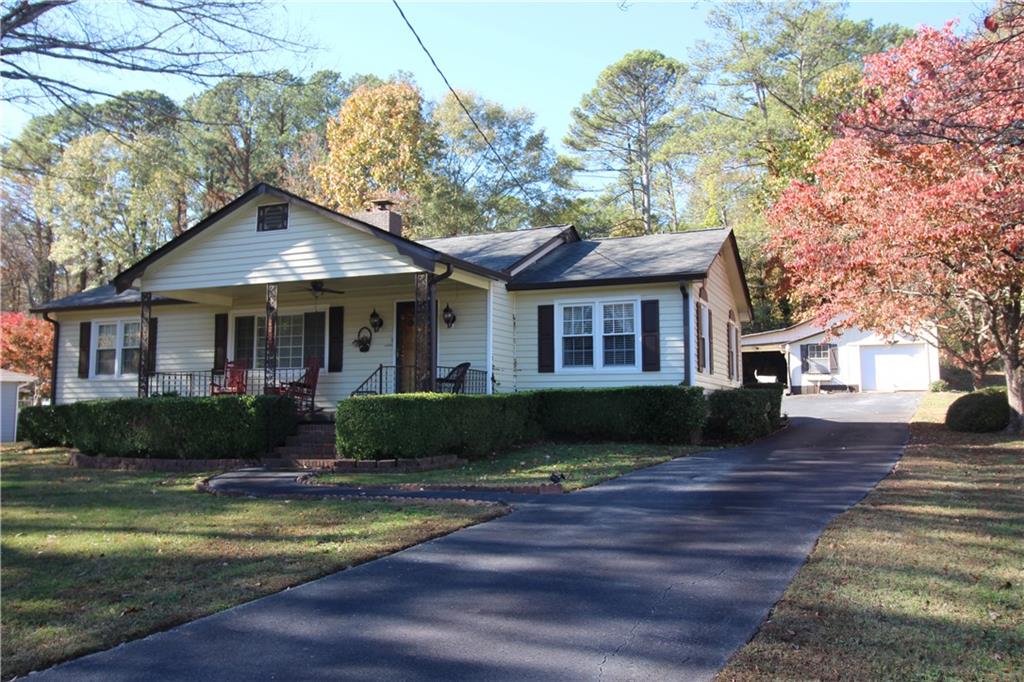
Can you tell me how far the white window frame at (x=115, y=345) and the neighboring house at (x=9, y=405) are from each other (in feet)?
5.04

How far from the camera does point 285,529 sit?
24.2 feet

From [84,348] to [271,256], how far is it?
352 inches

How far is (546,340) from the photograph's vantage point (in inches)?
657

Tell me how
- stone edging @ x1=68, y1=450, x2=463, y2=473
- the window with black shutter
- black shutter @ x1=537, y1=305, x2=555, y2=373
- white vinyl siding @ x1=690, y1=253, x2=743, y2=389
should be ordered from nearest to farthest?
stone edging @ x1=68, y1=450, x2=463, y2=473 → the window with black shutter → black shutter @ x1=537, y1=305, x2=555, y2=373 → white vinyl siding @ x1=690, y1=253, x2=743, y2=389

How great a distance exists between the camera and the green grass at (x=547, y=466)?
34.3 feet

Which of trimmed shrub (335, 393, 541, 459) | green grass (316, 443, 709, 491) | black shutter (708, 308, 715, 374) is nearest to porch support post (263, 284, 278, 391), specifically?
trimmed shrub (335, 393, 541, 459)

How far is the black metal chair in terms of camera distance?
14906 mm

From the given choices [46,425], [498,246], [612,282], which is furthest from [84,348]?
[612,282]

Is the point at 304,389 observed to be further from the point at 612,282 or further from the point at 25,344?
the point at 25,344

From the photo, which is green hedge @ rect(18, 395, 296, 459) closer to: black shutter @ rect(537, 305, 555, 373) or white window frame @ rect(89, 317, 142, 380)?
black shutter @ rect(537, 305, 555, 373)

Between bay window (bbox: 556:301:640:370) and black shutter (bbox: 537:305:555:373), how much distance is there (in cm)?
15

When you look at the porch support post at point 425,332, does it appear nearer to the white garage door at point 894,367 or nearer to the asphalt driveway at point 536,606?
the asphalt driveway at point 536,606

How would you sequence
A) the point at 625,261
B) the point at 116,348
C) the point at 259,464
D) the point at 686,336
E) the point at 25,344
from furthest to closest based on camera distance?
the point at 25,344 → the point at 116,348 → the point at 625,261 → the point at 686,336 → the point at 259,464

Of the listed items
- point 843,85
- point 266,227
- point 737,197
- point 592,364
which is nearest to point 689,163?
point 737,197
